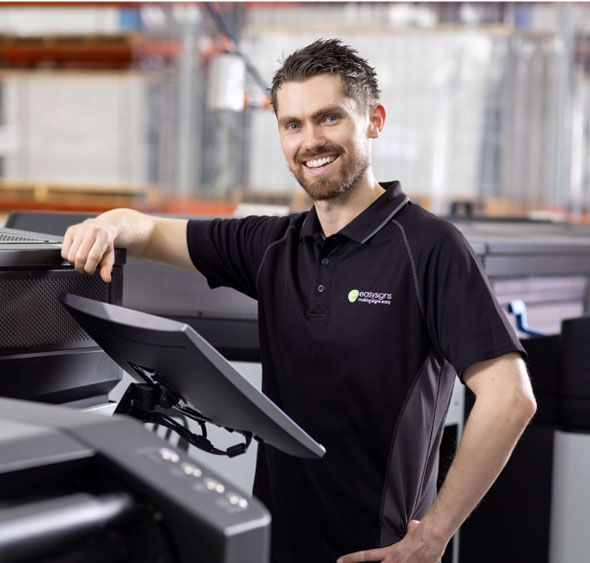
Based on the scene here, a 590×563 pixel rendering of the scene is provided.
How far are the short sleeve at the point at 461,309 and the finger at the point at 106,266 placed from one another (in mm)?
493

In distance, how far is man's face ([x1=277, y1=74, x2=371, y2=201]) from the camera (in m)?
1.44

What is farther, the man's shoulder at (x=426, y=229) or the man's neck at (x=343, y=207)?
the man's neck at (x=343, y=207)

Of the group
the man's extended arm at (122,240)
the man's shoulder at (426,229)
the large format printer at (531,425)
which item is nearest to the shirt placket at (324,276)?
the man's shoulder at (426,229)

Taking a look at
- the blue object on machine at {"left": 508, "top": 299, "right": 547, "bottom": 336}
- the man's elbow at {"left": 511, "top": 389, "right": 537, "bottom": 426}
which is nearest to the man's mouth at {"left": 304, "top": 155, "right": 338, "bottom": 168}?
the man's elbow at {"left": 511, "top": 389, "right": 537, "bottom": 426}

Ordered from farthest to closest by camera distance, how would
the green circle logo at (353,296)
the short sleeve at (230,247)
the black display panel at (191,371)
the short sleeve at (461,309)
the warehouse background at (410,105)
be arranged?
the warehouse background at (410,105) → the short sleeve at (230,247) → the green circle logo at (353,296) → the short sleeve at (461,309) → the black display panel at (191,371)

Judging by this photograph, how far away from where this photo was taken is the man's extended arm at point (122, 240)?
1.21m

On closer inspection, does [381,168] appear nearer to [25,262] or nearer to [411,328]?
[411,328]

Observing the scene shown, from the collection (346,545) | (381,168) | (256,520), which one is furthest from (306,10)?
Answer: (256,520)

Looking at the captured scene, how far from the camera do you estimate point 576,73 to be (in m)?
4.73

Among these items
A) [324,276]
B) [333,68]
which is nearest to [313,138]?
[333,68]

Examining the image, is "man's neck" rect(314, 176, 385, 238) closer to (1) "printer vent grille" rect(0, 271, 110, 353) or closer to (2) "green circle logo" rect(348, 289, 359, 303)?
(2) "green circle logo" rect(348, 289, 359, 303)

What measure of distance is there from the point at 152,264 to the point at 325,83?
3.07 ft

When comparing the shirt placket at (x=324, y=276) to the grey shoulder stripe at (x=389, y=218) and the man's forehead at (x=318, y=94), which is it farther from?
the man's forehead at (x=318, y=94)

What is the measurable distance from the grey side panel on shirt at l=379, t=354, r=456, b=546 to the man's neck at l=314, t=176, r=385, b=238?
281 millimetres
